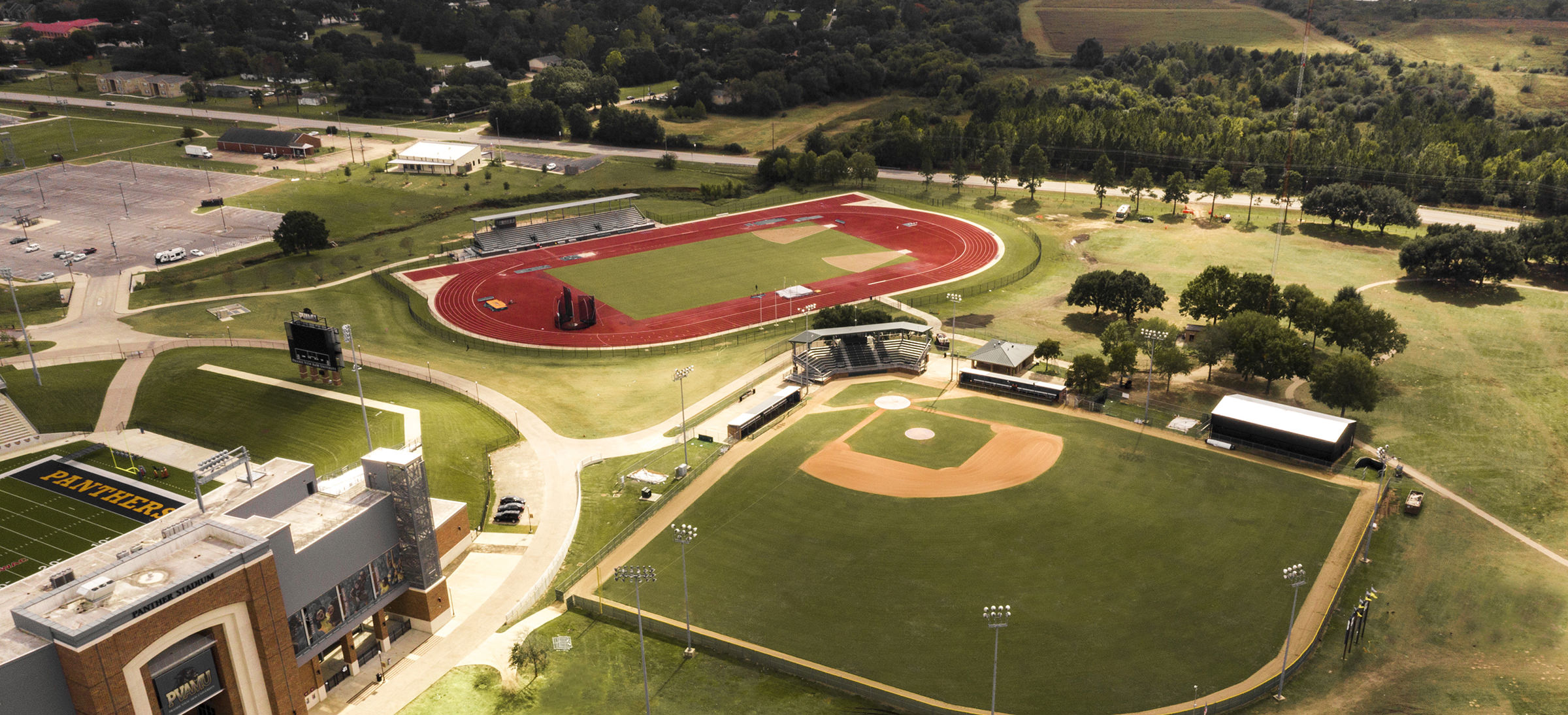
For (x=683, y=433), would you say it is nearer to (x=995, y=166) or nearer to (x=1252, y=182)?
(x=995, y=166)

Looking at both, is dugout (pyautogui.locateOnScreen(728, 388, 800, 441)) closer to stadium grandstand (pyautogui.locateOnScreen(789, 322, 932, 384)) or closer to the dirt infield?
stadium grandstand (pyautogui.locateOnScreen(789, 322, 932, 384))

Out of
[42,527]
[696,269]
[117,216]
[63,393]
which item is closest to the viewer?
[42,527]

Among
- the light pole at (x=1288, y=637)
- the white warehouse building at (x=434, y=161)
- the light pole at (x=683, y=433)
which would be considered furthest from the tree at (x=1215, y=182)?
the white warehouse building at (x=434, y=161)

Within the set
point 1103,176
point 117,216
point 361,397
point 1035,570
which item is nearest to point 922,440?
point 1035,570

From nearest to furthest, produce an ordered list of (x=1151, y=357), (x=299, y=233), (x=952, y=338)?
(x=1151, y=357)
(x=952, y=338)
(x=299, y=233)

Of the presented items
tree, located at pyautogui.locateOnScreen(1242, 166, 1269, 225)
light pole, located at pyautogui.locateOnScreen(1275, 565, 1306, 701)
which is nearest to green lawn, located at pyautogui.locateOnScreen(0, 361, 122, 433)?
light pole, located at pyautogui.locateOnScreen(1275, 565, 1306, 701)

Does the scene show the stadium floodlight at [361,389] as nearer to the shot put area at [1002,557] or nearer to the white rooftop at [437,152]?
the shot put area at [1002,557]
